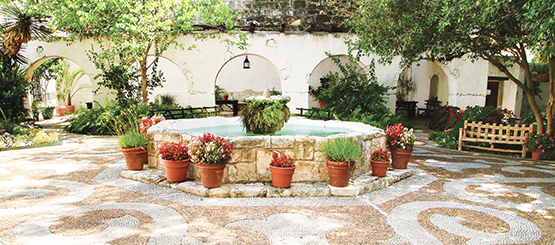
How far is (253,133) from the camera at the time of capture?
572 centimetres

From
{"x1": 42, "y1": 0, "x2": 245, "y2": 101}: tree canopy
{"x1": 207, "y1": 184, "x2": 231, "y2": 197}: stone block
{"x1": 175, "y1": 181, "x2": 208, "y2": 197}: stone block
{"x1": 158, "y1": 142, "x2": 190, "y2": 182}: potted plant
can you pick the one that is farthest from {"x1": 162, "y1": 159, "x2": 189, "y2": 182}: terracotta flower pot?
{"x1": 42, "y1": 0, "x2": 245, "y2": 101}: tree canopy

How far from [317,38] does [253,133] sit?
20.3 ft

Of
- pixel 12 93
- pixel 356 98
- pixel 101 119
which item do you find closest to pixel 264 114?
pixel 356 98

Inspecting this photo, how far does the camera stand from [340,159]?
4.14 m

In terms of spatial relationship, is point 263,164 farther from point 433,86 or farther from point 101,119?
point 433,86

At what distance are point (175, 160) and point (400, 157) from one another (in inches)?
130

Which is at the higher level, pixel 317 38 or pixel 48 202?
pixel 317 38

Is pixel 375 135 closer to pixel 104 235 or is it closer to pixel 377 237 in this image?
pixel 377 237

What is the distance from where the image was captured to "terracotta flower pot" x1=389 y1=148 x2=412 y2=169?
5.20 m

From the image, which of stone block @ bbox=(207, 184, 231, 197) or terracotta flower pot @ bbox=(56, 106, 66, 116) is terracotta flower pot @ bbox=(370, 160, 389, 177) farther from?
terracotta flower pot @ bbox=(56, 106, 66, 116)

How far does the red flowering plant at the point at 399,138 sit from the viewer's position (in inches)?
203

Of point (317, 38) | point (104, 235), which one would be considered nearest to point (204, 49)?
point (317, 38)

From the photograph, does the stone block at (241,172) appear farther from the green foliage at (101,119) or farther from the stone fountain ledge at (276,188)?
the green foliage at (101,119)

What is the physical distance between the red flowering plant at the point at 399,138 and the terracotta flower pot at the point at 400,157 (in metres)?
0.06
